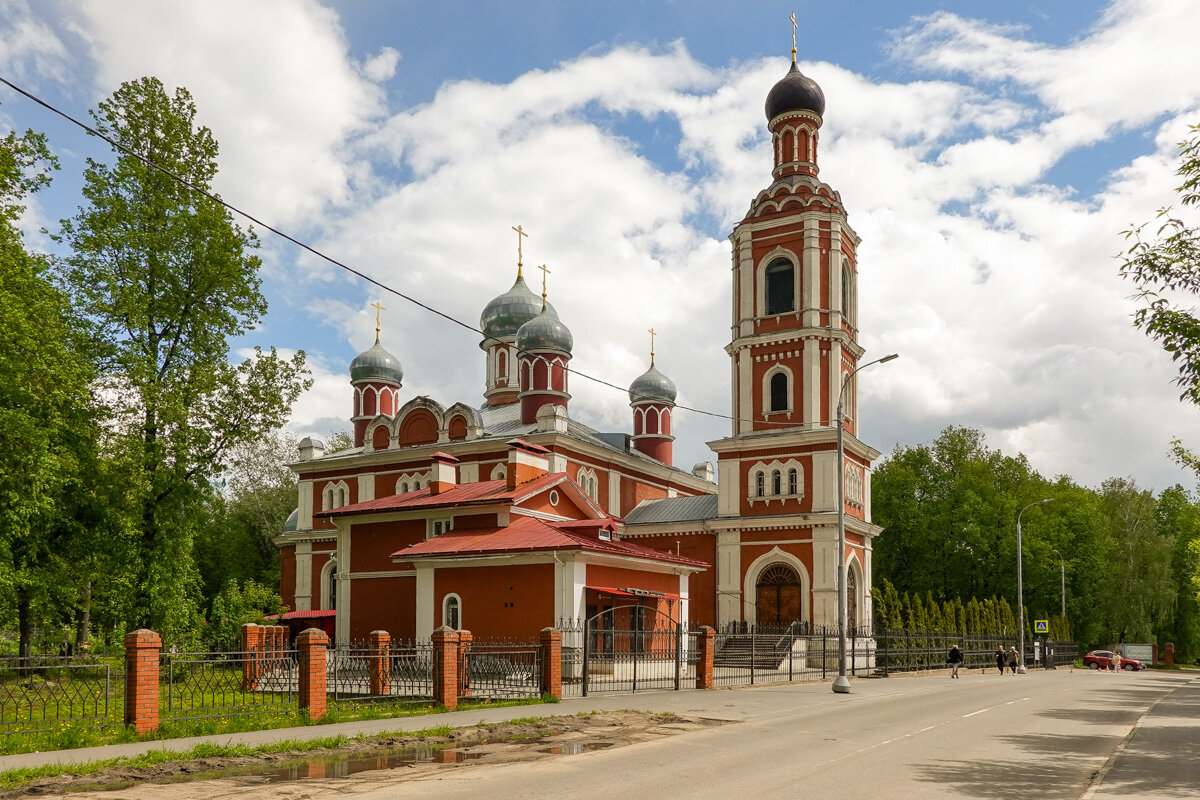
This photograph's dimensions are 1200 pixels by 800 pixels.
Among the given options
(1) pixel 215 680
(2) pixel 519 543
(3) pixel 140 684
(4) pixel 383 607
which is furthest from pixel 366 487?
(3) pixel 140 684

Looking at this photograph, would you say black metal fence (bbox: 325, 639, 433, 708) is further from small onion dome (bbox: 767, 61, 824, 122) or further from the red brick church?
small onion dome (bbox: 767, 61, 824, 122)

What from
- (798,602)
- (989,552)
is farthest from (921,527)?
(798,602)

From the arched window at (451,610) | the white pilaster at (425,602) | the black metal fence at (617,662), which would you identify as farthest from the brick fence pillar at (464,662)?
the white pilaster at (425,602)

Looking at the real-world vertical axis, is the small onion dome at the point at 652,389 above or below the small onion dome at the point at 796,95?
below

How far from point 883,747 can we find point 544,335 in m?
33.7

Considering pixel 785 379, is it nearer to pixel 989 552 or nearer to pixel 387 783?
pixel 989 552

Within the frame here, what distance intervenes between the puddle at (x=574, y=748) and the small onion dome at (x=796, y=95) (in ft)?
111

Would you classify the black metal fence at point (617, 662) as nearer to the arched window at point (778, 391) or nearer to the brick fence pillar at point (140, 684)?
the brick fence pillar at point (140, 684)

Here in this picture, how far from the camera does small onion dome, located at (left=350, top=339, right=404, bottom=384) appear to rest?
51531 mm

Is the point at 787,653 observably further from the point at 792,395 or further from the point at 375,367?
the point at 375,367

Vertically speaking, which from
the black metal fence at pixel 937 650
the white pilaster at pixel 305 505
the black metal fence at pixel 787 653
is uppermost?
the white pilaster at pixel 305 505

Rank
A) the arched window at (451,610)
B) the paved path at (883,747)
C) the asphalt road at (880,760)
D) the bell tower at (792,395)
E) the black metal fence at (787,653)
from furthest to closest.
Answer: the bell tower at (792,395), the black metal fence at (787,653), the arched window at (451,610), the paved path at (883,747), the asphalt road at (880,760)

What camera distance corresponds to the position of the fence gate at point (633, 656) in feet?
73.0

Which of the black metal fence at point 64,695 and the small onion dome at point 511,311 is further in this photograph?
the small onion dome at point 511,311
